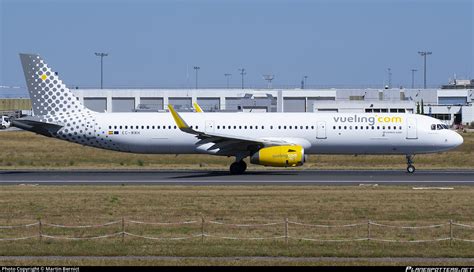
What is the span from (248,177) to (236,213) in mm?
15682

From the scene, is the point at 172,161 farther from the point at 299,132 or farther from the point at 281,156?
the point at 281,156

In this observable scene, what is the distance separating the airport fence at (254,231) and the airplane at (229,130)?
1922cm

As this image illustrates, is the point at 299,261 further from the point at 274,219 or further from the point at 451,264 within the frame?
the point at 274,219

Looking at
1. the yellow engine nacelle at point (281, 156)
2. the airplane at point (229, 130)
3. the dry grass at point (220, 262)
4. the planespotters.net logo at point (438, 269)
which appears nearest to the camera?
the planespotters.net logo at point (438, 269)

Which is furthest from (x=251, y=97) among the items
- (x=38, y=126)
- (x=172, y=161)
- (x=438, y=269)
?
(x=438, y=269)

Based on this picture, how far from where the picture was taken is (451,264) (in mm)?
22781

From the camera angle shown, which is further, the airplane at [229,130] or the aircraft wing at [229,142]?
the airplane at [229,130]

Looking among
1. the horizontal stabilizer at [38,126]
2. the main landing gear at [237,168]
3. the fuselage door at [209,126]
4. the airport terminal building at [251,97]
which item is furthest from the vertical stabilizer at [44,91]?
the airport terminal building at [251,97]

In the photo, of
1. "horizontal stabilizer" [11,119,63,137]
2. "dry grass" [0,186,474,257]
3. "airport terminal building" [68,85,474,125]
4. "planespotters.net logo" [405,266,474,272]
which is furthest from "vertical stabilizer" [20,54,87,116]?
"airport terminal building" [68,85,474,125]

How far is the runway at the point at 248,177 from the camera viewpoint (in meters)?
45.7

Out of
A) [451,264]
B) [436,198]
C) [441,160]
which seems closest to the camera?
[451,264]

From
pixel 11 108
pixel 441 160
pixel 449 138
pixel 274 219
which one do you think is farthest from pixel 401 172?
pixel 11 108

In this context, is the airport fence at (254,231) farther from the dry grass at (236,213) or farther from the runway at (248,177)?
the runway at (248,177)

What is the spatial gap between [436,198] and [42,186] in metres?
18.8
